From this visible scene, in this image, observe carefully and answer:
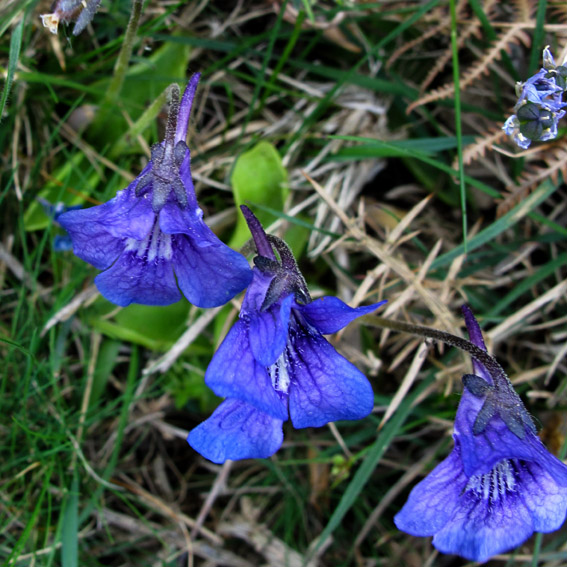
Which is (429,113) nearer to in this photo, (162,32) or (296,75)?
(296,75)

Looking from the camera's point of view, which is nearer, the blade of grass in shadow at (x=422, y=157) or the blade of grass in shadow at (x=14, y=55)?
the blade of grass in shadow at (x=14, y=55)

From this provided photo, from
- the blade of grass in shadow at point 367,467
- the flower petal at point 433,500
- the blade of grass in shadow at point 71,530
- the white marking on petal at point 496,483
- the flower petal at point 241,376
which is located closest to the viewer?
the flower petal at point 241,376

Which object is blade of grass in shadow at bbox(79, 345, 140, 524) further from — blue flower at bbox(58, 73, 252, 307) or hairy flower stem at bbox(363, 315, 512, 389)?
hairy flower stem at bbox(363, 315, 512, 389)

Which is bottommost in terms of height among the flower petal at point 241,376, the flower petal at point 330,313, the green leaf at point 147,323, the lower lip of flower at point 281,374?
the green leaf at point 147,323

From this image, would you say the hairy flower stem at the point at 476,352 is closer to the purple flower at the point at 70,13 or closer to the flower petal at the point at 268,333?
the flower petal at the point at 268,333

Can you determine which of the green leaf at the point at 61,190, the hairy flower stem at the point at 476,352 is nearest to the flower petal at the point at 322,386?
the hairy flower stem at the point at 476,352

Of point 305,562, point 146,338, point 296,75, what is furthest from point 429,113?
point 305,562

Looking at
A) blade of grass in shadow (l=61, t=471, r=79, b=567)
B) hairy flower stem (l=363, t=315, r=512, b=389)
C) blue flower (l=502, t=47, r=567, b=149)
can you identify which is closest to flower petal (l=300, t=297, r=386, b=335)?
hairy flower stem (l=363, t=315, r=512, b=389)

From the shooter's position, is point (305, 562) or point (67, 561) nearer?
point (67, 561)
